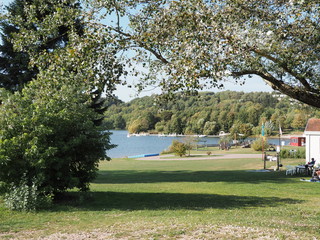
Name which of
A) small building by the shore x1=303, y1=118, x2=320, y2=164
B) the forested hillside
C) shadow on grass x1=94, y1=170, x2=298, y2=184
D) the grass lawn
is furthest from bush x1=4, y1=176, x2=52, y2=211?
the forested hillside

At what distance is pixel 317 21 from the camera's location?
812 centimetres

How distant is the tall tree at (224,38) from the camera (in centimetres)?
770

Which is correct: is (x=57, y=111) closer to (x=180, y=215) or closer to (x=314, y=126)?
(x=180, y=215)

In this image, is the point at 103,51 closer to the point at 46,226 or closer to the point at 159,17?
the point at 159,17

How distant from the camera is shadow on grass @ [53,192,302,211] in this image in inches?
407

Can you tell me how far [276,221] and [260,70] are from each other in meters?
4.00

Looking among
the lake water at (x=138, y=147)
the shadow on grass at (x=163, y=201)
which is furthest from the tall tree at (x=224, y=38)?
the lake water at (x=138, y=147)

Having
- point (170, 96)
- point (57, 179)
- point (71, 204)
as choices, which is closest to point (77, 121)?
point (57, 179)

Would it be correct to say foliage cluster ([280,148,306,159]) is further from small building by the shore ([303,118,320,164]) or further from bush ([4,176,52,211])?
bush ([4,176,52,211])

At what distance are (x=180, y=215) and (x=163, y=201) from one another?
2.90 metres

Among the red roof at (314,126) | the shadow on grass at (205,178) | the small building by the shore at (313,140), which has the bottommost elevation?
the shadow on grass at (205,178)

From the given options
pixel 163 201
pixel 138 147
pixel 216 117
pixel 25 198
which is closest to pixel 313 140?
pixel 163 201

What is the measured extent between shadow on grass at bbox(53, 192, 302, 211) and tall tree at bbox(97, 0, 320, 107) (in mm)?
3786

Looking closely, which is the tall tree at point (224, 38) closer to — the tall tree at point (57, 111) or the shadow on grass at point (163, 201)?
the tall tree at point (57, 111)
